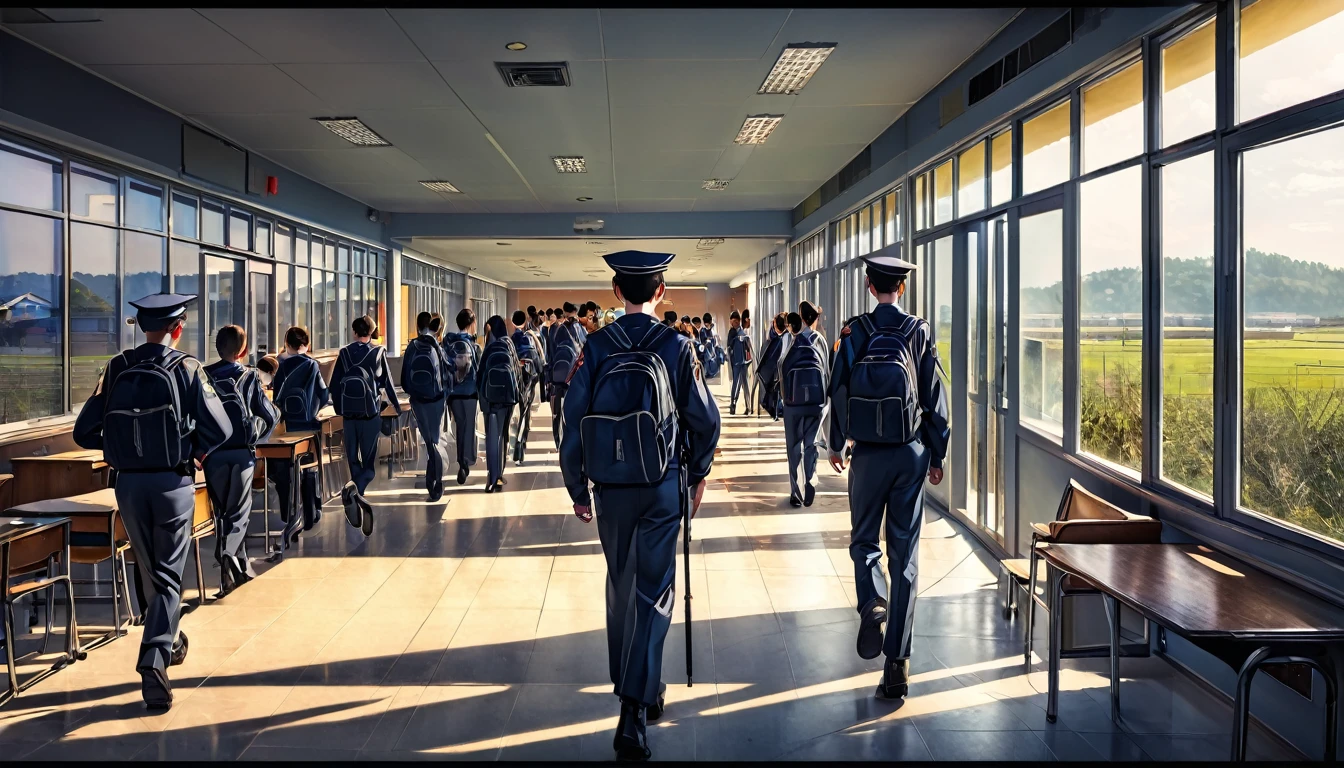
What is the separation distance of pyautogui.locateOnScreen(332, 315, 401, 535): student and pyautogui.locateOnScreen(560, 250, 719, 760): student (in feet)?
12.0

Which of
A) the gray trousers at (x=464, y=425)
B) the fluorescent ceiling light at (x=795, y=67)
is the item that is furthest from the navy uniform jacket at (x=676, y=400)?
the gray trousers at (x=464, y=425)

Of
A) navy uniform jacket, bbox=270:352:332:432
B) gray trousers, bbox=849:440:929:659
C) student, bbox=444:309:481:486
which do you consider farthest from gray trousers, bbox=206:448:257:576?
gray trousers, bbox=849:440:929:659

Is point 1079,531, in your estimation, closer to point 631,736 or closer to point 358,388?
point 631,736

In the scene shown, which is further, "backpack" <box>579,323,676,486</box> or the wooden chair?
the wooden chair

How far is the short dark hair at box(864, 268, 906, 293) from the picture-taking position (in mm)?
3881

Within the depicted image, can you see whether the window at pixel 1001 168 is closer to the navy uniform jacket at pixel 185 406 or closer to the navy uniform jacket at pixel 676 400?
the navy uniform jacket at pixel 676 400

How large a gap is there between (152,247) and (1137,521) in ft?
24.4

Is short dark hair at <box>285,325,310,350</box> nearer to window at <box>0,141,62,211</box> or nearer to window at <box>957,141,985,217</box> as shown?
window at <box>0,141,62,211</box>

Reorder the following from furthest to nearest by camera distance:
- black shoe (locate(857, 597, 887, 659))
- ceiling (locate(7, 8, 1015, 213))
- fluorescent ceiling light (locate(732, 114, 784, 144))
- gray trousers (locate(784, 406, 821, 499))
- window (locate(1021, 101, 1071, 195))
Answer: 1. fluorescent ceiling light (locate(732, 114, 784, 144))
2. gray trousers (locate(784, 406, 821, 499))
3. ceiling (locate(7, 8, 1015, 213))
4. window (locate(1021, 101, 1071, 195))
5. black shoe (locate(857, 597, 887, 659))

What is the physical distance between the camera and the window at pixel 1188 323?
3.59 meters

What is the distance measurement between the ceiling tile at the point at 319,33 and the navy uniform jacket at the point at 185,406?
229 centimetres

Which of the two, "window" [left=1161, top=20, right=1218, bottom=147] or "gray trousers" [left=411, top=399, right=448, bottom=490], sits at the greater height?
"window" [left=1161, top=20, right=1218, bottom=147]

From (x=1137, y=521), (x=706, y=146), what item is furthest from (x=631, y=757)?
(x=706, y=146)

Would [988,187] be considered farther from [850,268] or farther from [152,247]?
[152,247]
